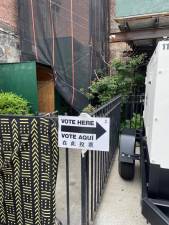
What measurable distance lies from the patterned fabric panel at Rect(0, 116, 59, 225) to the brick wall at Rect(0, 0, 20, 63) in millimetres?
4779

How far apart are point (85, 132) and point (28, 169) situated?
27.9 inches

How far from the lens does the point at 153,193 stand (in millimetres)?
2160

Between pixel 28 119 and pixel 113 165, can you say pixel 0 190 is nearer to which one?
pixel 28 119

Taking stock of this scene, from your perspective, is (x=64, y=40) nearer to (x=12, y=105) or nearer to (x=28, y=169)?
(x=12, y=105)

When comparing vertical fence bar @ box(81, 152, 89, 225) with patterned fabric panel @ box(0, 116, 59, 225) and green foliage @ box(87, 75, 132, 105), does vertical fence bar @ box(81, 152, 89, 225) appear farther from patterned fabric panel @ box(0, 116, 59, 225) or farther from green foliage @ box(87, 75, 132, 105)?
green foliage @ box(87, 75, 132, 105)

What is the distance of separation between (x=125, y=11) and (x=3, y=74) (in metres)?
3.35

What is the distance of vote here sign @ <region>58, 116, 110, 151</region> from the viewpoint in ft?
6.33

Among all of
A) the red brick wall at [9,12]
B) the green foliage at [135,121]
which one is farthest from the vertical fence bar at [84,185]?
the red brick wall at [9,12]

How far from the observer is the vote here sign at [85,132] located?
1.93 m

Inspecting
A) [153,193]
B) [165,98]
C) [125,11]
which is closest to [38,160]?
[153,193]

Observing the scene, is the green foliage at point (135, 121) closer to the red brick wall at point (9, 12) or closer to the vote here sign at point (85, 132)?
the vote here sign at point (85, 132)

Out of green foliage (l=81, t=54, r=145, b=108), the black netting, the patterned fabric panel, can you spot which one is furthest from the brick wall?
the patterned fabric panel

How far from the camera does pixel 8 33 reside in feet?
21.7

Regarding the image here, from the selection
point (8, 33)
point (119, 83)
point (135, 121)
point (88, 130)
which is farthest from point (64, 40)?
point (88, 130)
